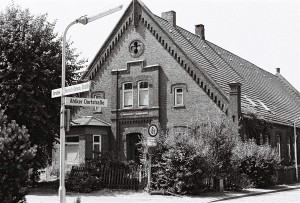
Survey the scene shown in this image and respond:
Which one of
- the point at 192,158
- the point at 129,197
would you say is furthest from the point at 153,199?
the point at 192,158

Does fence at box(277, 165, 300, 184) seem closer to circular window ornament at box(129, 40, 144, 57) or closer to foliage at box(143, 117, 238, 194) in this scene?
foliage at box(143, 117, 238, 194)

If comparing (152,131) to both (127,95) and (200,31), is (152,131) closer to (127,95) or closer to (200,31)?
(127,95)

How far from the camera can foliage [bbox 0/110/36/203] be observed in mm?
9734

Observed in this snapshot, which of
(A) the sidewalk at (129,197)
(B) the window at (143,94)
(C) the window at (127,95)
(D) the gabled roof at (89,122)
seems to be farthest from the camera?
(C) the window at (127,95)

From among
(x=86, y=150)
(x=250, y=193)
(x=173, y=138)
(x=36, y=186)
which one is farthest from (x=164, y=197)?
(x=86, y=150)

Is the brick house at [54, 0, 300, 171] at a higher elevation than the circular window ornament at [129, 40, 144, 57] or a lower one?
lower

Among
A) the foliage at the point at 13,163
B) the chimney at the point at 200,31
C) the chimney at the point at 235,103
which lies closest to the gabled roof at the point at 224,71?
the chimney at the point at 235,103

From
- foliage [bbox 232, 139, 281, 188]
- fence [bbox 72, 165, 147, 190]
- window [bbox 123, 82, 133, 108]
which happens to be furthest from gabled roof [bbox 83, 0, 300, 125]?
fence [bbox 72, 165, 147, 190]

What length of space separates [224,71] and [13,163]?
77.3 feet

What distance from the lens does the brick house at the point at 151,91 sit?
26250 millimetres

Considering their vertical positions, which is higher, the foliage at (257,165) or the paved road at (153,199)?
the foliage at (257,165)

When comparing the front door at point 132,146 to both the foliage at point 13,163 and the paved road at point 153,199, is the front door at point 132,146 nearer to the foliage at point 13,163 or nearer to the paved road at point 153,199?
the paved road at point 153,199

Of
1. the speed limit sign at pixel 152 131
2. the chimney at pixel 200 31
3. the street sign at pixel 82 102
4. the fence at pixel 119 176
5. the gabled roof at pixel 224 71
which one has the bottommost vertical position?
the fence at pixel 119 176

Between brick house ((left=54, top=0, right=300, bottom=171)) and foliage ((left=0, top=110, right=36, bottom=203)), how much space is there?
642 inches
